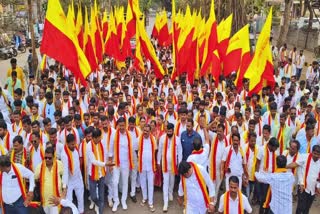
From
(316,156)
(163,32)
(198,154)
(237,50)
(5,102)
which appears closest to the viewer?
(316,156)

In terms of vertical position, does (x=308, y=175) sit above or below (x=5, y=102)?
below

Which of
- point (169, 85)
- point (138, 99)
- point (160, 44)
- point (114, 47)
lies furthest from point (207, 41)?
point (160, 44)

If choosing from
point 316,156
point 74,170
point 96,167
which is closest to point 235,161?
point 316,156

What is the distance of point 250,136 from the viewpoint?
20.4 feet

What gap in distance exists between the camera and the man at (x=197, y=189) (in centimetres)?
486

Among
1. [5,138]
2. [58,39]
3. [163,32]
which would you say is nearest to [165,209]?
[5,138]

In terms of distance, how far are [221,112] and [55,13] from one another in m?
3.82

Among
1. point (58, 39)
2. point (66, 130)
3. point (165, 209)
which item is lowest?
point (165, 209)

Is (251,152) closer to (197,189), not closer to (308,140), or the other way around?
(308,140)

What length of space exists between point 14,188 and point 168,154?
251cm

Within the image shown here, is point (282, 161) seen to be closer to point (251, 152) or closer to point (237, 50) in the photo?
point (251, 152)

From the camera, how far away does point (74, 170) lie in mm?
5883

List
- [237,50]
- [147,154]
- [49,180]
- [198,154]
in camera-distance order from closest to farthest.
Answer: [49,180]
[198,154]
[147,154]
[237,50]

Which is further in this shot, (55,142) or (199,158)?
(55,142)
